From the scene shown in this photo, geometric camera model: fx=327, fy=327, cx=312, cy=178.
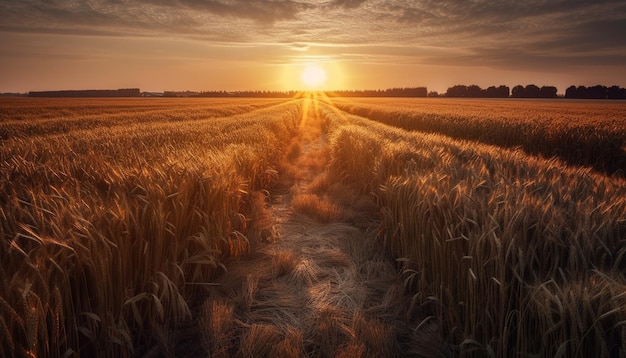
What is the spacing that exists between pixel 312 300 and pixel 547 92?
367ft

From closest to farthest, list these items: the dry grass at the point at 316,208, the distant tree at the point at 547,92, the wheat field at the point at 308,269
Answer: the wheat field at the point at 308,269 → the dry grass at the point at 316,208 → the distant tree at the point at 547,92

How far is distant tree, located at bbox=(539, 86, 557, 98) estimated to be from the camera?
295ft

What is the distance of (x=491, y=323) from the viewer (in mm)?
2066

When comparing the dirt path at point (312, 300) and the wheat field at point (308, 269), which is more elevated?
the wheat field at point (308, 269)

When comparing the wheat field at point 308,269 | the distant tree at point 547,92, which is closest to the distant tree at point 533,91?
the distant tree at point 547,92

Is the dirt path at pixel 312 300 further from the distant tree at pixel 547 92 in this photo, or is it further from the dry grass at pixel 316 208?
the distant tree at pixel 547 92

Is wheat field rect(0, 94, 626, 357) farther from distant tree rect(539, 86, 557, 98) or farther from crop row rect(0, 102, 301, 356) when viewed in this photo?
distant tree rect(539, 86, 557, 98)

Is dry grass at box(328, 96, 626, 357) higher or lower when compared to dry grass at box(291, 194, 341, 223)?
higher

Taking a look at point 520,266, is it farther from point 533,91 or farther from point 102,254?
point 533,91

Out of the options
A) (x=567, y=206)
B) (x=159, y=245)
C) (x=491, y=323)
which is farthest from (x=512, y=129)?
(x=159, y=245)

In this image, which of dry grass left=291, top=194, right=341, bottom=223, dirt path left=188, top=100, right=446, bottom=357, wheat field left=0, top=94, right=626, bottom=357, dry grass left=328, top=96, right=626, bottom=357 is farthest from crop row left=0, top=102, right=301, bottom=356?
dry grass left=328, top=96, right=626, bottom=357

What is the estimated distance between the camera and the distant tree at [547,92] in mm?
90000

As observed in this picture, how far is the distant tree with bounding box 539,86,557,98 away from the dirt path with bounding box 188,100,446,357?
109 metres

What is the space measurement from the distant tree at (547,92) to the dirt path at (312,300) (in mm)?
109178
